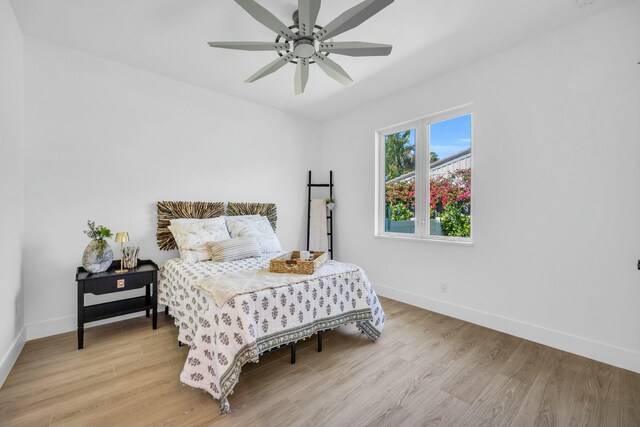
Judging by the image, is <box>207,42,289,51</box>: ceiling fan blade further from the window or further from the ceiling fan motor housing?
the window

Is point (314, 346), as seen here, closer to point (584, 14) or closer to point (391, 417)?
point (391, 417)

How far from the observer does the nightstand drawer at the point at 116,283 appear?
2.43m

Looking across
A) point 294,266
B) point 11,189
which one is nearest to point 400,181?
point 294,266

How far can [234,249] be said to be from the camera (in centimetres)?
288

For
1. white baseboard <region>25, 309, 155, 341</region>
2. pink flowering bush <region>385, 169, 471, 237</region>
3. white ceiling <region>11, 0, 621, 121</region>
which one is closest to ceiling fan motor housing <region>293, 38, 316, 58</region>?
white ceiling <region>11, 0, 621, 121</region>

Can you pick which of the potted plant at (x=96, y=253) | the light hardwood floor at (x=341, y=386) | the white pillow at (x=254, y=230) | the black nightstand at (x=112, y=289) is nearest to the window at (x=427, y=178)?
the light hardwood floor at (x=341, y=386)

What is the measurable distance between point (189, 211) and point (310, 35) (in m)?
2.40

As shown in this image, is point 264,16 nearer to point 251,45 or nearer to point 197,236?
point 251,45

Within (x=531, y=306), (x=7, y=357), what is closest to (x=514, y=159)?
(x=531, y=306)

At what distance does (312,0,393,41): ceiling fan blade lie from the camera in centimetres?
168

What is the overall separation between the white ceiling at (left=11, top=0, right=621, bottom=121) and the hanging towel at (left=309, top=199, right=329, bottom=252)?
188 centimetres

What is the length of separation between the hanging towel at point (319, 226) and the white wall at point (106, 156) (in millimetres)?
1039

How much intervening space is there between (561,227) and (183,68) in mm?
3970

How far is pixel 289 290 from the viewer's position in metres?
2.07
